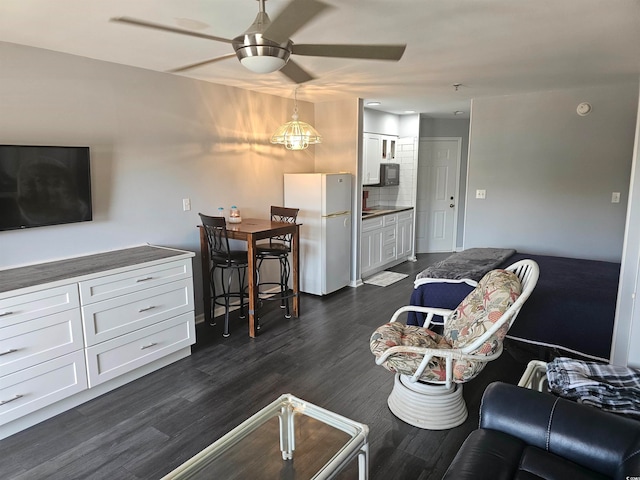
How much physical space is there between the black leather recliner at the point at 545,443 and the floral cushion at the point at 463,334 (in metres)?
0.57

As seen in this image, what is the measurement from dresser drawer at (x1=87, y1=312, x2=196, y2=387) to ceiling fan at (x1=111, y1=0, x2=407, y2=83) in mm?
2062

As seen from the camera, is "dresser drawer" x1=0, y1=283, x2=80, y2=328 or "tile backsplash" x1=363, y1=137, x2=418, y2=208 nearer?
"dresser drawer" x1=0, y1=283, x2=80, y2=328

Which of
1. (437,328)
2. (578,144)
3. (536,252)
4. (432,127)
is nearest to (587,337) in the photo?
(437,328)

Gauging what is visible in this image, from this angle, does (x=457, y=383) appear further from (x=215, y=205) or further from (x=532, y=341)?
(x=215, y=205)

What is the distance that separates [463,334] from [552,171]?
3052 millimetres

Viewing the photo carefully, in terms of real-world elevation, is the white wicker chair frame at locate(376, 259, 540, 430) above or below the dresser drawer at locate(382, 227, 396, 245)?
below

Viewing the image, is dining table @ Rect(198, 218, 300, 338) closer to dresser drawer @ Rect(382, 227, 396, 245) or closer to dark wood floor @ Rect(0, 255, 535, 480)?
dark wood floor @ Rect(0, 255, 535, 480)

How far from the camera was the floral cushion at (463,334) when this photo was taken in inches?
92.3

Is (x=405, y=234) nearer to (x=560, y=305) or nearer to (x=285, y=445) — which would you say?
(x=560, y=305)

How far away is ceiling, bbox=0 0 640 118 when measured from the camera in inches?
85.4

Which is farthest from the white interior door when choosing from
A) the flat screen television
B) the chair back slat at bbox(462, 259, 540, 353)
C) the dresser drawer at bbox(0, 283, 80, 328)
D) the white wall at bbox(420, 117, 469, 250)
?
the dresser drawer at bbox(0, 283, 80, 328)

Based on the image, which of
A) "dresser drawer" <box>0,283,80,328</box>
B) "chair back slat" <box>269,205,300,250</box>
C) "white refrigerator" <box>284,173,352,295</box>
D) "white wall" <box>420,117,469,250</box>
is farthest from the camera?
"white wall" <box>420,117,469,250</box>

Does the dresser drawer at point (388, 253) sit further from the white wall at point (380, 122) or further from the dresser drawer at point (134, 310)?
the dresser drawer at point (134, 310)

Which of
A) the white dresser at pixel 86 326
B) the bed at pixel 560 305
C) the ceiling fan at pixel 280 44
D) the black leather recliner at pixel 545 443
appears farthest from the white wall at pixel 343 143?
the black leather recliner at pixel 545 443
